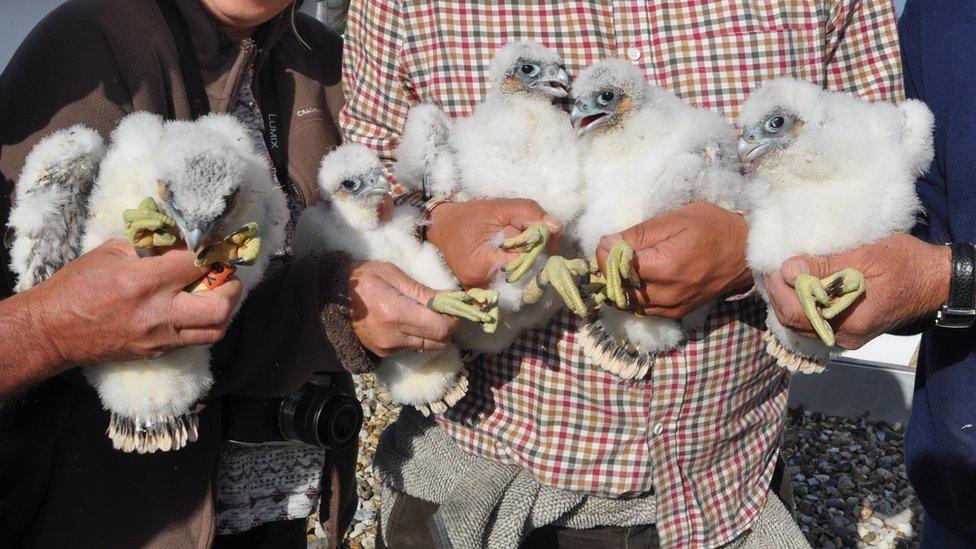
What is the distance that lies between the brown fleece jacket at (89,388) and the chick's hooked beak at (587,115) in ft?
2.37

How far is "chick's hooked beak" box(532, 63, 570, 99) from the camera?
7.25 ft

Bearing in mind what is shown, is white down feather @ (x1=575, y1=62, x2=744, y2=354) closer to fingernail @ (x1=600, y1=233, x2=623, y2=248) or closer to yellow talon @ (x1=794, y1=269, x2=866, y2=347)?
fingernail @ (x1=600, y1=233, x2=623, y2=248)

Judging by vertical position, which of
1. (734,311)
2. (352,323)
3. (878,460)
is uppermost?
(352,323)

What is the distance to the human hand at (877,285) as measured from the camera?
1.87 m

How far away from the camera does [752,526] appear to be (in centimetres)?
233

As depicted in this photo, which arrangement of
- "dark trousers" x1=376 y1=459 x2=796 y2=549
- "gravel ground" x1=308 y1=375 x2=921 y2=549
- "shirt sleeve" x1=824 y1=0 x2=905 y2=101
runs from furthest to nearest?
"gravel ground" x1=308 y1=375 x2=921 y2=549
"dark trousers" x1=376 y1=459 x2=796 y2=549
"shirt sleeve" x1=824 y1=0 x2=905 y2=101

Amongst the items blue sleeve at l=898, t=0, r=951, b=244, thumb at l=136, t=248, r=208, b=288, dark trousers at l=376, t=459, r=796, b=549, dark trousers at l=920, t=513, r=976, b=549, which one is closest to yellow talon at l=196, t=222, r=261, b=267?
→ thumb at l=136, t=248, r=208, b=288

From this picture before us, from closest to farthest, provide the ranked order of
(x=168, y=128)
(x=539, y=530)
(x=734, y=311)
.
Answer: (x=168, y=128) < (x=734, y=311) < (x=539, y=530)

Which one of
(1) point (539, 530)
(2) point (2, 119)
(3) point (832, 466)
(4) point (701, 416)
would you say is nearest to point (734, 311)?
(4) point (701, 416)

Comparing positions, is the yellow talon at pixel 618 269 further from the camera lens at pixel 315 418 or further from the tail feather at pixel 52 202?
the tail feather at pixel 52 202

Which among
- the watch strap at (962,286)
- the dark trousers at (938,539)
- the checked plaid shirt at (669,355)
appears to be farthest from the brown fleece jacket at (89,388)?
the dark trousers at (938,539)

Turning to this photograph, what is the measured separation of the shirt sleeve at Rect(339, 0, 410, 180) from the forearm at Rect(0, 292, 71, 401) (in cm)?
105

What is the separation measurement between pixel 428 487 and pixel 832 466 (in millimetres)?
3816

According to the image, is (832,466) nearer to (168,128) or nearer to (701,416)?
(701,416)
